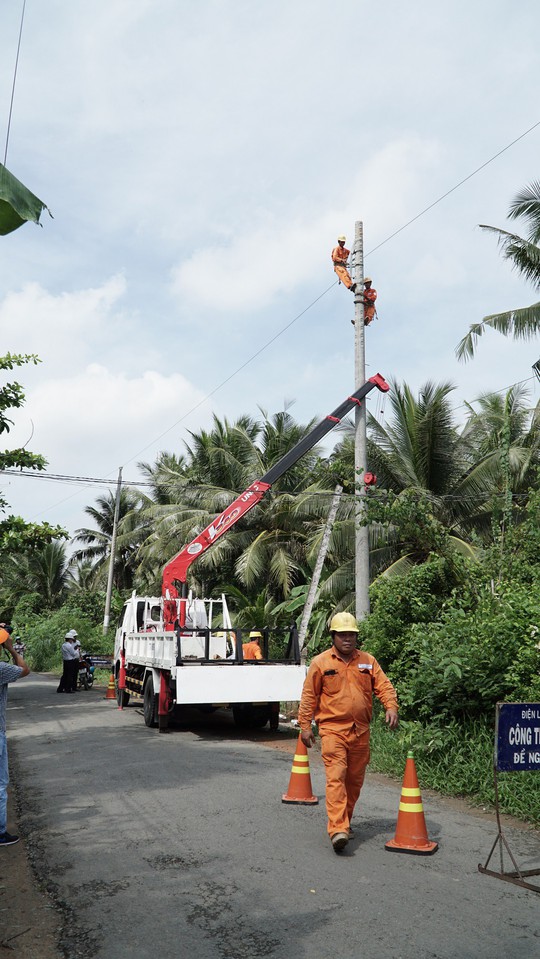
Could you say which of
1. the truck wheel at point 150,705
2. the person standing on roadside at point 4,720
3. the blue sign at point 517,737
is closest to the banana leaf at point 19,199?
the person standing on roadside at point 4,720

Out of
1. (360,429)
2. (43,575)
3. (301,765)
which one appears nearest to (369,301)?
(360,429)

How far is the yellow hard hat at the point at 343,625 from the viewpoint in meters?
6.33

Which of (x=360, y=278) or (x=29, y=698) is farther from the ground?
(x=360, y=278)

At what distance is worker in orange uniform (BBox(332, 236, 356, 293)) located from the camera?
14492mm

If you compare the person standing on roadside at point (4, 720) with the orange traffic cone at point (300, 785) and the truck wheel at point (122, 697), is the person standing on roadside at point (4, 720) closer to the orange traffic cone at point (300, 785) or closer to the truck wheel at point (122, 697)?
the orange traffic cone at point (300, 785)

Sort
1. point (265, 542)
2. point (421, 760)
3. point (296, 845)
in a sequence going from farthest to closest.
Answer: point (265, 542)
point (421, 760)
point (296, 845)

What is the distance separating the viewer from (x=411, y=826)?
5965 millimetres

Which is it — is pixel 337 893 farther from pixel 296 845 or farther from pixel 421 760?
pixel 421 760

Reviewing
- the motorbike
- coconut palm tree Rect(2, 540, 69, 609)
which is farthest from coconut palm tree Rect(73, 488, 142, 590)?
the motorbike

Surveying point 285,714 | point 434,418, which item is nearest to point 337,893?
point 285,714

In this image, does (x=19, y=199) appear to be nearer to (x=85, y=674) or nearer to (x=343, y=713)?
(x=343, y=713)

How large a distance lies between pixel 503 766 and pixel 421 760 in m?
3.48

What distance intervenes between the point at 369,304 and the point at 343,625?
9190 mm

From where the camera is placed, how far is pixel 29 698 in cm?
2125
